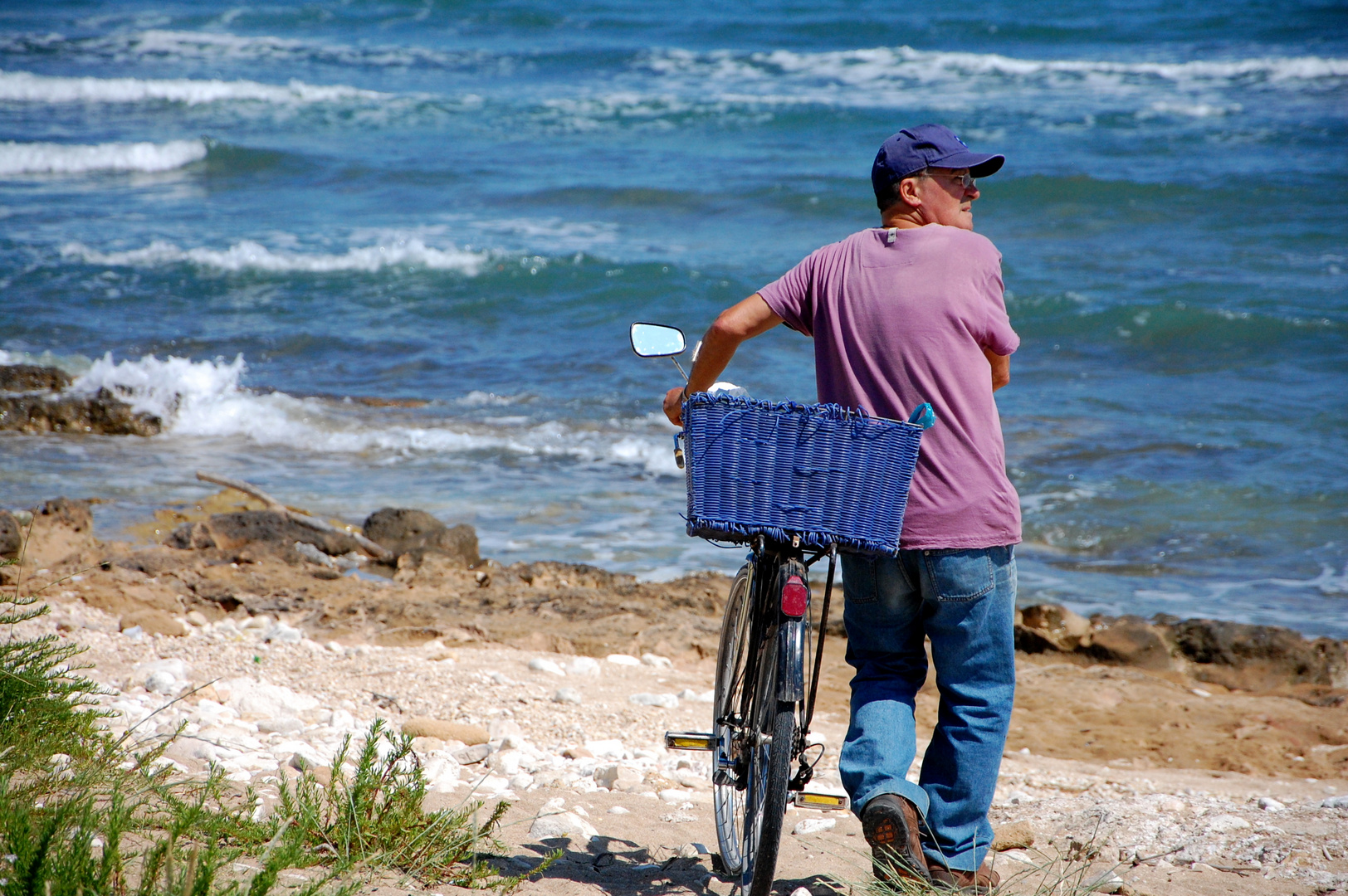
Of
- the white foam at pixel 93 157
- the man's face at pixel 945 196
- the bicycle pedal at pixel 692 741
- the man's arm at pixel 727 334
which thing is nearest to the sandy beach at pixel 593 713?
the bicycle pedal at pixel 692 741

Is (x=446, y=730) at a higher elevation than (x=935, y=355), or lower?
lower

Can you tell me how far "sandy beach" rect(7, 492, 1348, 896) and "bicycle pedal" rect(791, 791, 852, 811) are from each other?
1.14 feet

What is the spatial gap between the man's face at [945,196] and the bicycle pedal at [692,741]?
5.27 ft

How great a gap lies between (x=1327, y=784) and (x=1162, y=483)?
4.32 metres

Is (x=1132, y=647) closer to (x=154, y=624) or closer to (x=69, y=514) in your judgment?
(x=154, y=624)

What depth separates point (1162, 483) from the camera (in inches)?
343

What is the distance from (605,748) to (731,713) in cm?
137

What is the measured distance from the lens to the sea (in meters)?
8.42

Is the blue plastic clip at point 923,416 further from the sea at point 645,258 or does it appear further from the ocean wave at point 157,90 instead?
the ocean wave at point 157,90

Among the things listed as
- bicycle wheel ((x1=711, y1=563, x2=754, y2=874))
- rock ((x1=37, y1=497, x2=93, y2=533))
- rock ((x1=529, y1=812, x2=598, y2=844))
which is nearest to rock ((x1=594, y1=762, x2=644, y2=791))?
rock ((x1=529, y1=812, x2=598, y2=844))

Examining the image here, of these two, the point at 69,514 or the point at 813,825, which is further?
the point at 69,514

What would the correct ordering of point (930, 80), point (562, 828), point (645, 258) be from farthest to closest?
1. point (930, 80)
2. point (645, 258)
3. point (562, 828)

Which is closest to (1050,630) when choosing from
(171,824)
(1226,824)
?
(1226,824)

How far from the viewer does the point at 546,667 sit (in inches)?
208
